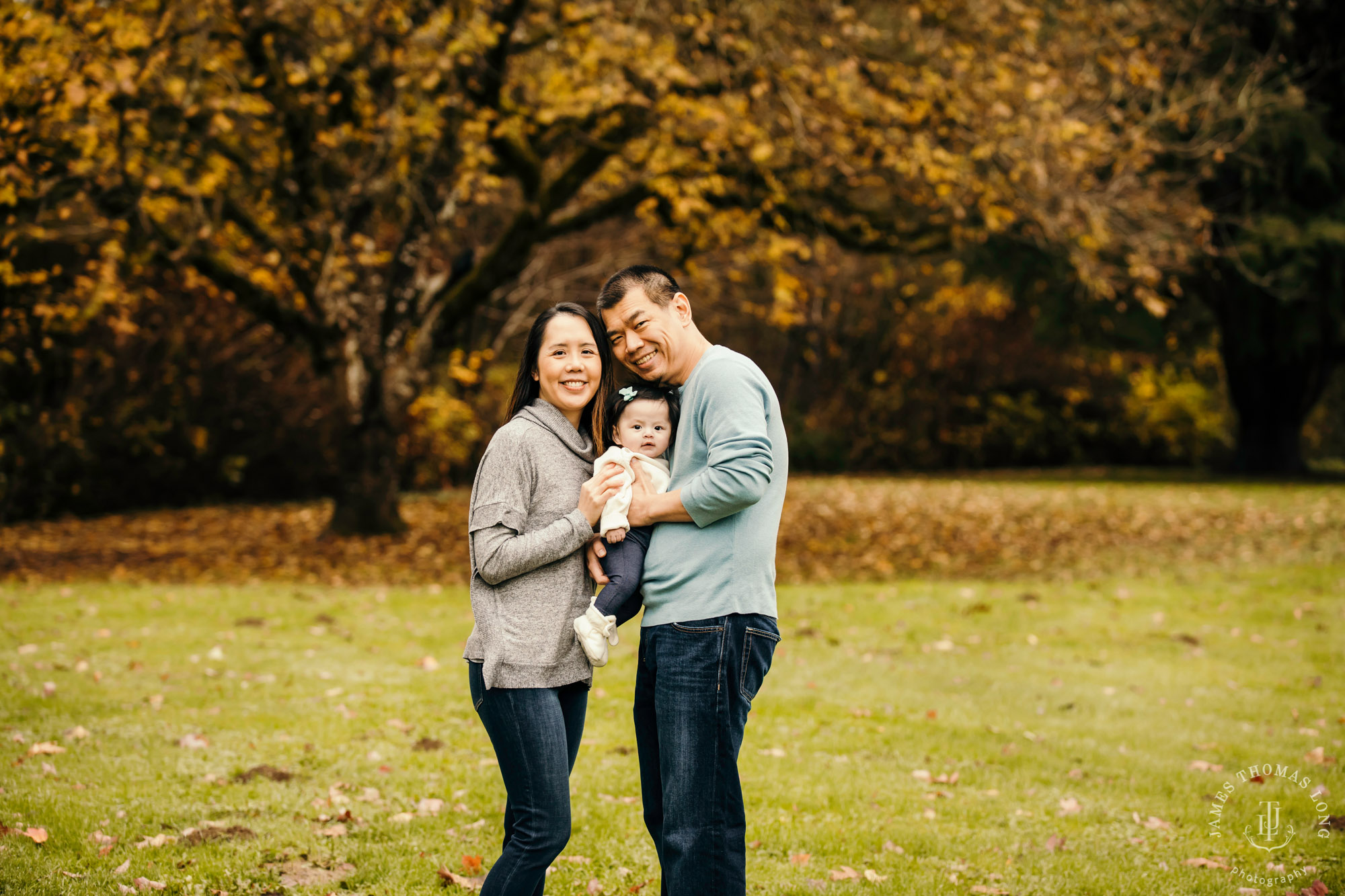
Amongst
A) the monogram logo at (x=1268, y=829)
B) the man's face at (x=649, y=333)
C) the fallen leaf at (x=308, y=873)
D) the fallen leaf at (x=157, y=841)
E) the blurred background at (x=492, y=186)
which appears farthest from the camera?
the blurred background at (x=492, y=186)

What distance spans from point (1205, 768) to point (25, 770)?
561 centimetres

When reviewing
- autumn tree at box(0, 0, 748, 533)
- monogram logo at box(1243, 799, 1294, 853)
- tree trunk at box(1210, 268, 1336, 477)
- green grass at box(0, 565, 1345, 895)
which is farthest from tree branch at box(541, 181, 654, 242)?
tree trunk at box(1210, 268, 1336, 477)

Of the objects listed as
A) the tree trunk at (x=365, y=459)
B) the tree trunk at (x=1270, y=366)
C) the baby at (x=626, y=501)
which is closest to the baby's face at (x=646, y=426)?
the baby at (x=626, y=501)

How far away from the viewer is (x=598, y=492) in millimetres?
2643

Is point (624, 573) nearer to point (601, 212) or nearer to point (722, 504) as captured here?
point (722, 504)

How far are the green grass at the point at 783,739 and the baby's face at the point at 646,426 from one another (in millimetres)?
1832

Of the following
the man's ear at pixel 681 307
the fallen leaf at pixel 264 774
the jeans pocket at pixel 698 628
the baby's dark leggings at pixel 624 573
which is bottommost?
the fallen leaf at pixel 264 774

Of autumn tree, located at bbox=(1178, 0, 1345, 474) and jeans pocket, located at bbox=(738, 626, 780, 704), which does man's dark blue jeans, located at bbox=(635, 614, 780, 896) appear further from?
autumn tree, located at bbox=(1178, 0, 1345, 474)

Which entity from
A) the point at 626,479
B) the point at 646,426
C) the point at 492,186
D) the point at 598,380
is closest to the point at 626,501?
the point at 626,479

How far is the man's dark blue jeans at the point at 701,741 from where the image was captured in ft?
8.52

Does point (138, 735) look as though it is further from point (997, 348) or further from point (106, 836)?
point (997, 348)

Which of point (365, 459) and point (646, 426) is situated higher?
point (646, 426)

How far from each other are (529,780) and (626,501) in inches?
30.1
